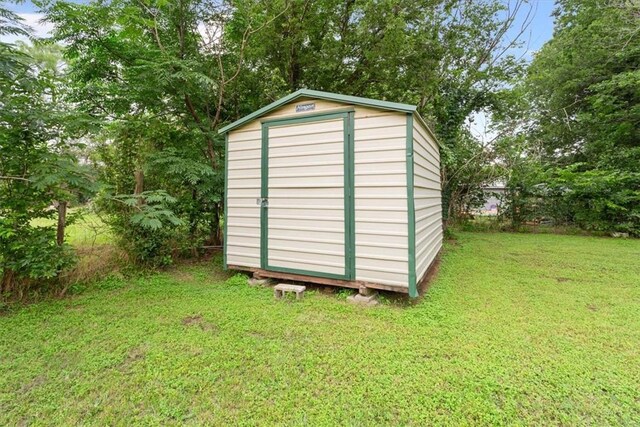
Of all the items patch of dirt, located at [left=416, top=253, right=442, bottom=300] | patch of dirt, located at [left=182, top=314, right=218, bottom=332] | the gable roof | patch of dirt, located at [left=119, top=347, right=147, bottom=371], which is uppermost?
the gable roof

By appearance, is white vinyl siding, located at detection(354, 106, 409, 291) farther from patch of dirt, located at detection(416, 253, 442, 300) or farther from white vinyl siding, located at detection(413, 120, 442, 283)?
A: patch of dirt, located at detection(416, 253, 442, 300)

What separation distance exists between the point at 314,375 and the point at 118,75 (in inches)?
215

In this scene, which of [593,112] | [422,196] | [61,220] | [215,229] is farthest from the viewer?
[593,112]

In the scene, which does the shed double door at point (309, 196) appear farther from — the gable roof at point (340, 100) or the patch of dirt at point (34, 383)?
the patch of dirt at point (34, 383)

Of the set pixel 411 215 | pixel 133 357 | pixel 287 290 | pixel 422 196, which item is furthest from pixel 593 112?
pixel 133 357

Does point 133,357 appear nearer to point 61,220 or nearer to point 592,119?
point 61,220

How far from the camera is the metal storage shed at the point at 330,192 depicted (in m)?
3.17

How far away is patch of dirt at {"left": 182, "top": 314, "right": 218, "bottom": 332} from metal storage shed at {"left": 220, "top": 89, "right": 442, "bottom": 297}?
116 cm

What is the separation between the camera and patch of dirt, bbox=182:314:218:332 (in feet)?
8.91

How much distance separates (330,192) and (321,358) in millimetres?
1903

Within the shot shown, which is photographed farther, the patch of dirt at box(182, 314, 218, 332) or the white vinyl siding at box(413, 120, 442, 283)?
the white vinyl siding at box(413, 120, 442, 283)

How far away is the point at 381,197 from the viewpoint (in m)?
3.26

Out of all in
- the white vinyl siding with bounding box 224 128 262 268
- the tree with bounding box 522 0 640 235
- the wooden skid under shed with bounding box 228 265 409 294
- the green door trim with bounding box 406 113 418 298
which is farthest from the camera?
the tree with bounding box 522 0 640 235

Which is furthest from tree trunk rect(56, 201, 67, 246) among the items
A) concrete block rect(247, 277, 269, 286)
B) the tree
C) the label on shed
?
the tree
